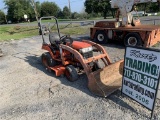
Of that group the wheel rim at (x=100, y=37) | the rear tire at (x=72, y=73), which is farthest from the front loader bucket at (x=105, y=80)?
the wheel rim at (x=100, y=37)

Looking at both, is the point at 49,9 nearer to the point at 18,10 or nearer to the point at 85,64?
the point at 18,10

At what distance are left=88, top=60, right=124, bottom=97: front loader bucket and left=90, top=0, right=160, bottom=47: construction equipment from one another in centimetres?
395

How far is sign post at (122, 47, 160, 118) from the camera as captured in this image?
3.15 metres

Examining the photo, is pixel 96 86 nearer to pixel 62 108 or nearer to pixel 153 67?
pixel 62 108

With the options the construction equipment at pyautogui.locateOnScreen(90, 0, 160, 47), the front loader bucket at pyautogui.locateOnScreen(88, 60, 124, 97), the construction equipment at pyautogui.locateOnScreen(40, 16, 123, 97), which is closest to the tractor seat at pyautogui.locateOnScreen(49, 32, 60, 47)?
the construction equipment at pyautogui.locateOnScreen(40, 16, 123, 97)

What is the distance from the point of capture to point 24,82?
565 cm

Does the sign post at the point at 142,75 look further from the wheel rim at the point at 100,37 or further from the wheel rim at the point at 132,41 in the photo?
the wheel rim at the point at 100,37

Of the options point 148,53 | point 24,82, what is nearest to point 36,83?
point 24,82

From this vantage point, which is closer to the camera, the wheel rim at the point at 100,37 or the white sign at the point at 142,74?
the white sign at the point at 142,74

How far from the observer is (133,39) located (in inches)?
345

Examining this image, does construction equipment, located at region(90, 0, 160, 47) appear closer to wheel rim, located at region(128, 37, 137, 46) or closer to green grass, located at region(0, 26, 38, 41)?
wheel rim, located at region(128, 37, 137, 46)

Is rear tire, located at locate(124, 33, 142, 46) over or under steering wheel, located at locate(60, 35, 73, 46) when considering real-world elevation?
under

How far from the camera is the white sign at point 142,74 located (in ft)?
10.4

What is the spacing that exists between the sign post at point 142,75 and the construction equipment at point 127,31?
16.2ft
